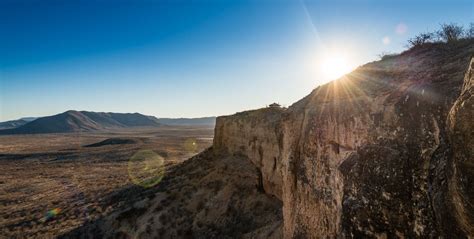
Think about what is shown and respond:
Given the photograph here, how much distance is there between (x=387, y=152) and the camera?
287 inches

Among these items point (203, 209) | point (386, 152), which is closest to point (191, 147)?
point (203, 209)

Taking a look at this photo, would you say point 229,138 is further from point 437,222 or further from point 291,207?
point 437,222

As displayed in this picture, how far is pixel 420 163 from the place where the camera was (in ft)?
21.5

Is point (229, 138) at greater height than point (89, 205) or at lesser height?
greater

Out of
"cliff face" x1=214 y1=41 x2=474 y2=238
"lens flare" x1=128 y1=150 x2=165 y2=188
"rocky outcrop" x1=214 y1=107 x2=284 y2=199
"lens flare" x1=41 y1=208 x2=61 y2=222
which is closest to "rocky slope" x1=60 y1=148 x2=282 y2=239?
"rocky outcrop" x1=214 y1=107 x2=284 y2=199

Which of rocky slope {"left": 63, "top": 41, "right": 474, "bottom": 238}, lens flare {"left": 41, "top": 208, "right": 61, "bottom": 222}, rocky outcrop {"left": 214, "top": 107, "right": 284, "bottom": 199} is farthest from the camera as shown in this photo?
lens flare {"left": 41, "top": 208, "right": 61, "bottom": 222}

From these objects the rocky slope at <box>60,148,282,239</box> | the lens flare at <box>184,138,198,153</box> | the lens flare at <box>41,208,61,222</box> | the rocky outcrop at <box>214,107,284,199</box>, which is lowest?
the lens flare at <box>41,208,61,222</box>

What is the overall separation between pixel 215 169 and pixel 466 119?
79.1 ft

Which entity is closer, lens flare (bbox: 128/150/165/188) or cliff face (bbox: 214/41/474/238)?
cliff face (bbox: 214/41/474/238)

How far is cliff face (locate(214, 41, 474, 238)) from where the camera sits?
5352mm

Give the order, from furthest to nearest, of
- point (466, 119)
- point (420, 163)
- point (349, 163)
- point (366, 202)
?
point (349, 163) < point (366, 202) < point (420, 163) < point (466, 119)

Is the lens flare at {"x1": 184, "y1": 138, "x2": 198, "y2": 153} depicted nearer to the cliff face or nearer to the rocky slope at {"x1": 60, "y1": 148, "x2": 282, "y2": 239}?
the rocky slope at {"x1": 60, "y1": 148, "x2": 282, "y2": 239}

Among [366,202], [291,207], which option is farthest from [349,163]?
[291,207]

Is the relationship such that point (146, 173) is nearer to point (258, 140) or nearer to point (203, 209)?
point (203, 209)
